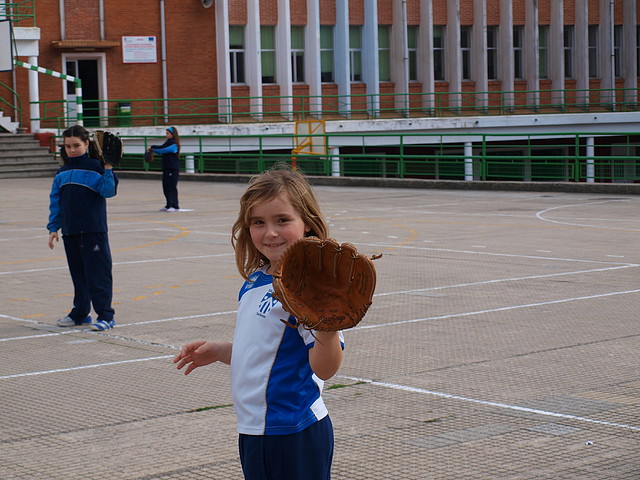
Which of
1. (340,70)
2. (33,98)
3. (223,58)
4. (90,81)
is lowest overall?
(33,98)

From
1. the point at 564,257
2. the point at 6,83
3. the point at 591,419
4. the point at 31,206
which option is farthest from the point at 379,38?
the point at 591,419

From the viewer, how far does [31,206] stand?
25.6 metres

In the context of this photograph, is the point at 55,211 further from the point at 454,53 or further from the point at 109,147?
the point at 454,53

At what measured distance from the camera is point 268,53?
169ft

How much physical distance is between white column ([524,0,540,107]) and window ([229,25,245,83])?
15082mm

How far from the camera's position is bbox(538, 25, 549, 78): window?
192ft

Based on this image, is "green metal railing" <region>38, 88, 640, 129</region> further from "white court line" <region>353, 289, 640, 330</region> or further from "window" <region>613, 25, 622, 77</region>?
"white court line" <region>353, 289, 640, 330</region>

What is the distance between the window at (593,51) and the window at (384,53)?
1191cm

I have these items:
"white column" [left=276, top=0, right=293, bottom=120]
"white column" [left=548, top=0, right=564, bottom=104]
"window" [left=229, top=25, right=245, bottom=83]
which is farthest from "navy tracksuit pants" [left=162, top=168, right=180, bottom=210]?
"white column" [left=548, top=0, right=564, bottom=104]

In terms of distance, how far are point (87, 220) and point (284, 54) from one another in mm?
41805

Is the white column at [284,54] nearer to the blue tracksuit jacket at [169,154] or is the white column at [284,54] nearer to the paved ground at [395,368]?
the blue tracksuit jacket at [169,154]

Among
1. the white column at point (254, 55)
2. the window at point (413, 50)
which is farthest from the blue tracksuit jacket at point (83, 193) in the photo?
the window at point (413, 50)

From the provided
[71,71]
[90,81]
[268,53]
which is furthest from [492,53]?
[71,71]

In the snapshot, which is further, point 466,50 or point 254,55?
point 466,50
